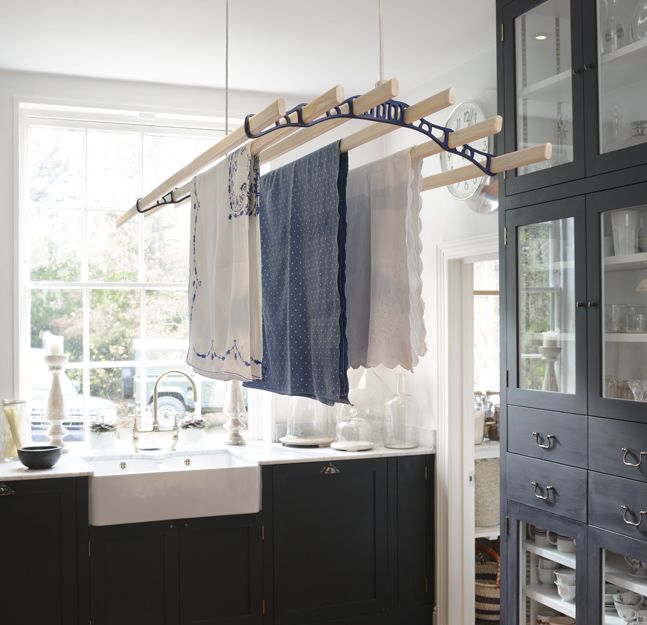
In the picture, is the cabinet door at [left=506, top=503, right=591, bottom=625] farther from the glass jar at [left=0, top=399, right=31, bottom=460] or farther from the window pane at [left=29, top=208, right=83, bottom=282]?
the window pane at [left=29, top=208, right=83, bottom=282]

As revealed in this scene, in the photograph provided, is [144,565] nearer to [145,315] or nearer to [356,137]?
[145,315]

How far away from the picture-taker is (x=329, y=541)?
13.3 ft

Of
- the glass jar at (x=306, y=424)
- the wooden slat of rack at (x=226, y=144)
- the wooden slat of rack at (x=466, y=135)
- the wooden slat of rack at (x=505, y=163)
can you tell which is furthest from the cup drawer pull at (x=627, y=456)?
the glass jar at (x=306, y=424)

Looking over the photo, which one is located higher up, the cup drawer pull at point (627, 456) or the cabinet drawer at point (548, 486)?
the cup drawer pull at point (627, 456)

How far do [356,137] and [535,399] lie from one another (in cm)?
134

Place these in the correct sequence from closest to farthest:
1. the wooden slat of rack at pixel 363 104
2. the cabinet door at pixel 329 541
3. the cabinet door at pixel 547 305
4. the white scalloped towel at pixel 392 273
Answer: the wooden slat of rack at pixel 363 104
the white scalloped towel at pixel 392 273
the cabinet door at pixel 547 305
the cabinet door at pixel 329 541

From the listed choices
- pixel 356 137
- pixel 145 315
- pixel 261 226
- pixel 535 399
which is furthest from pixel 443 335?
pixel 356 137

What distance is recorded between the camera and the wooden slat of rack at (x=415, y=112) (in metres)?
→ 1.79

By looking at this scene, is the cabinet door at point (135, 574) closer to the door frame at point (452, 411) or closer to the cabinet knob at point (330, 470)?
the cabinet knob at point (330, 470)

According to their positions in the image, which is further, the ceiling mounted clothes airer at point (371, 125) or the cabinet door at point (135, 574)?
the cabinet door at point (135, 574)

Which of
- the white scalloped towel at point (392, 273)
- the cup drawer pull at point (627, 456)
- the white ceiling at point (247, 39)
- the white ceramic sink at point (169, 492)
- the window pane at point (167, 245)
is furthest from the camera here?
the window pane at point (167, 245)

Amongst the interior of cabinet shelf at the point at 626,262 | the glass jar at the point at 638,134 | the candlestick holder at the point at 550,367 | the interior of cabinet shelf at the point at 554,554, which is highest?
the glass jar at the point at 638,134

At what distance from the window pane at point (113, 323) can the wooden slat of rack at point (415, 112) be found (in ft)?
8.34

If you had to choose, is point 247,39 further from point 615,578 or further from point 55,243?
point 615,578
